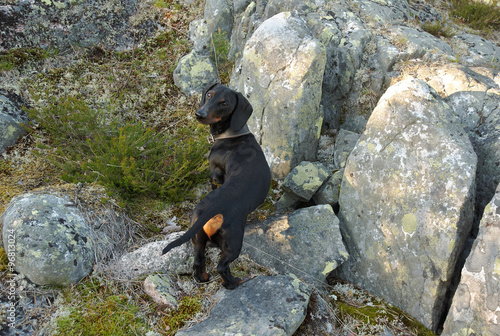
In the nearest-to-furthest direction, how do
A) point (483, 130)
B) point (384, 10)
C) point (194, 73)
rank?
point (483, 130) < point (384, 10) < point (194, 73)

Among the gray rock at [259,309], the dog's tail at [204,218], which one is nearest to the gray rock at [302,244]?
the gray rock at [259,309]

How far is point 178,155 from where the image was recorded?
15.3 ft

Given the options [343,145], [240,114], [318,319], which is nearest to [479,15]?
[343,145]

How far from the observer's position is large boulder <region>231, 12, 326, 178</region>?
16.0 feet

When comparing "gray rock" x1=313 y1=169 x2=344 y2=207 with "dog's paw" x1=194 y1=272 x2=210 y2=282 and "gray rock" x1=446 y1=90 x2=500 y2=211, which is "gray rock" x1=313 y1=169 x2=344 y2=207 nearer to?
"gray rock" x1=446 y1=90 x2=500 y2=211

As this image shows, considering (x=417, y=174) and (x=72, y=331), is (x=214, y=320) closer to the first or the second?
(x=72, y=331)

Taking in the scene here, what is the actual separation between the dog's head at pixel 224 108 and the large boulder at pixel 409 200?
4.55ft

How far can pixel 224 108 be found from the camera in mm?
3756

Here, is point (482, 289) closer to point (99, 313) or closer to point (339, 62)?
point (99, 313)

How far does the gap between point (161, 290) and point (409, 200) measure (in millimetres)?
2643

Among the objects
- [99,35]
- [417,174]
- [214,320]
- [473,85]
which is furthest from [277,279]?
[99,35]

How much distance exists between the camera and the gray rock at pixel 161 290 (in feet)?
10.7

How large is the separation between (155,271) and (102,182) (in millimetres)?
1387

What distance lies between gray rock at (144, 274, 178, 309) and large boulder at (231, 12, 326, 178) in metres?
2.24
